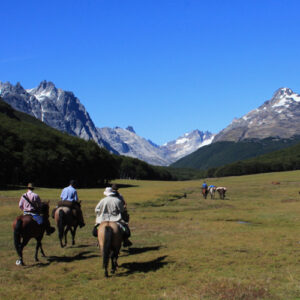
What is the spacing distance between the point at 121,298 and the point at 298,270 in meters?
6.67

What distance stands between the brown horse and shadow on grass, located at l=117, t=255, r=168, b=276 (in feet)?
2.56

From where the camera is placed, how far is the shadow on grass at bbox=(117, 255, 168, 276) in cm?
1478

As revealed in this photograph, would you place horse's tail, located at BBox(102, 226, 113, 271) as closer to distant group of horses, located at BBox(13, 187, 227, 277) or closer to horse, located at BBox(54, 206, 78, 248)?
distant group of horses, located at BBox(13, 187, 227, 277)

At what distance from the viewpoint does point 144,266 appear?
612 inches

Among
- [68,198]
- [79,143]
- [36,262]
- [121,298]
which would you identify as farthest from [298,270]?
[79,143]

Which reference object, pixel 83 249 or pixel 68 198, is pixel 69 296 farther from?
pixel 68 198

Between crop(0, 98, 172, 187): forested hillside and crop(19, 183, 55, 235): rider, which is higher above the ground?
crop(0, 98, 172, 187): forested hillside

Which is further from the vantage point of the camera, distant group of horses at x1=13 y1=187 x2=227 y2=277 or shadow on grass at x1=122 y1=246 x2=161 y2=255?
shadow on grass at x1=122 y1=246 x2=161 y2=255

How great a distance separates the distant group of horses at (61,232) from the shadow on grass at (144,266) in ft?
2.04

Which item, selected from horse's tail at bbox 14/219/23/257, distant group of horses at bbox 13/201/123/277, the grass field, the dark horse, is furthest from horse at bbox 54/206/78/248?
horse's tail at bbox 14/219/23/257

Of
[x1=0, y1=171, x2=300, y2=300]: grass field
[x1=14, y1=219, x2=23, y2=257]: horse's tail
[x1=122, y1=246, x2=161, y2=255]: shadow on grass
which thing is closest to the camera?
[x1=0, y1=171, x2=300, y2=300]: grass field

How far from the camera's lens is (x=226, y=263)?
1559 centimetres

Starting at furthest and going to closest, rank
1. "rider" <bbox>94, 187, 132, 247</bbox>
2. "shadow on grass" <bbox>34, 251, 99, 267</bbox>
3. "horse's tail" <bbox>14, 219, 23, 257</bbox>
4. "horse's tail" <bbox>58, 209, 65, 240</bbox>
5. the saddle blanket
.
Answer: "horse's tail" <bbox>58, 209, 65, 240</bbox>
"shadow on grass" <bbox>34, 251, 99, 267</bbox>
the saddle blanket
"horse's tail" <bbox>14, 219, 23, 257</bbox>
"rider" <bbox>94, 187, 132, 247</bbox>

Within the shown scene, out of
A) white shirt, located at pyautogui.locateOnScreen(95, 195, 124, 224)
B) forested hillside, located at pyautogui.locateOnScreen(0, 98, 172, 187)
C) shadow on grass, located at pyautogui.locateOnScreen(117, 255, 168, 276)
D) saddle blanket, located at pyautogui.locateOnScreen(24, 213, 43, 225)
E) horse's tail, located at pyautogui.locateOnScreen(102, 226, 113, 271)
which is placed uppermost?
forested hillside, located at pyautogui.locateOnScreen(0, 98, 172, 187)
